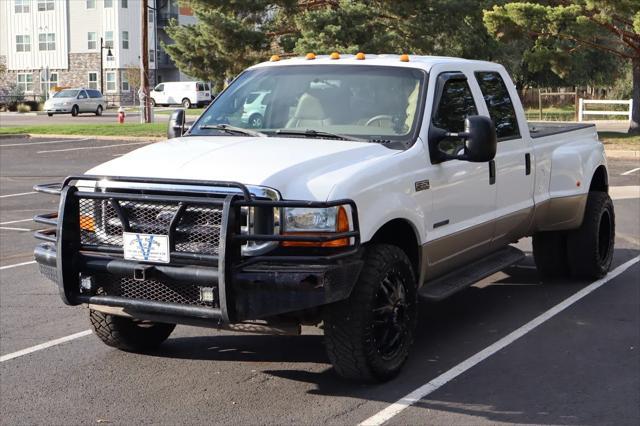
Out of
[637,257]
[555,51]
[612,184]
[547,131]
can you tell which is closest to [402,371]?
[547,131]

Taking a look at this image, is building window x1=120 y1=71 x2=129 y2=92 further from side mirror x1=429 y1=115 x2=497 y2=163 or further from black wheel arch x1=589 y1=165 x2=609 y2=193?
side mirror x1=429 y1=115 x2=497 y2=163

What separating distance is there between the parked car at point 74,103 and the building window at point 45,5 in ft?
89.3

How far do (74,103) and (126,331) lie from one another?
50.5 m

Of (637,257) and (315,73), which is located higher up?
(315,73)

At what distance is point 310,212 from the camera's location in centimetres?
529

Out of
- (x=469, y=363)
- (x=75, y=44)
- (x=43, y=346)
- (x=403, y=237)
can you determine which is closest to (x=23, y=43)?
→ (x=75, y=44)

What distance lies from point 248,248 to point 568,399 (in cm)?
206

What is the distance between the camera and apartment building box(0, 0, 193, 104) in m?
78.7

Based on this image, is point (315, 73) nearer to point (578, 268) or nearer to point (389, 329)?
point (389, 329)

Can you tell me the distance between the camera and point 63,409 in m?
5.46

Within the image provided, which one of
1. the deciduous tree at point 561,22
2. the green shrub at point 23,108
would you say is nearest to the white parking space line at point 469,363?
the deciduous tree at point 561,22

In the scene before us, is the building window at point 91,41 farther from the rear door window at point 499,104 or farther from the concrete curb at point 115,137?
the rear door window at point 499,104

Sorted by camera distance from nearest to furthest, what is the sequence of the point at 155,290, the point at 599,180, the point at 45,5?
the point at 155,290
the point at 599,180
the point at 45,5

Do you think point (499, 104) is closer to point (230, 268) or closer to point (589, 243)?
point (589, 243)
